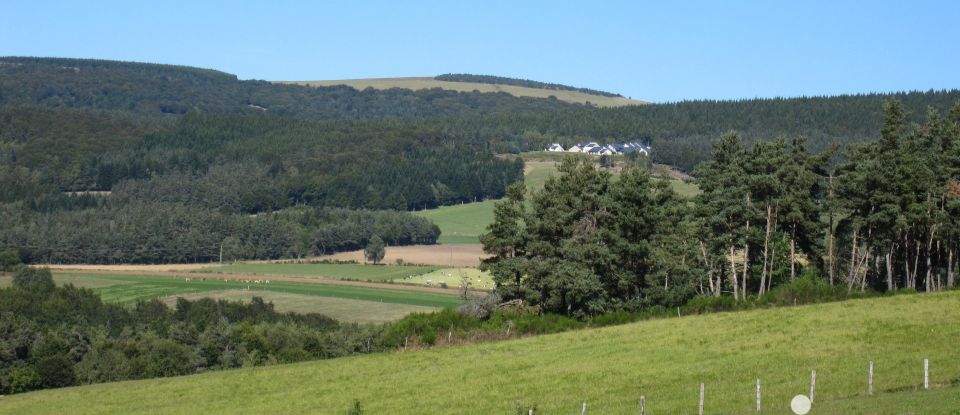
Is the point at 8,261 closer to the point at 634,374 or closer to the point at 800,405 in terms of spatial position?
the point at 634,374

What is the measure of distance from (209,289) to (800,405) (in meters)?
99.6

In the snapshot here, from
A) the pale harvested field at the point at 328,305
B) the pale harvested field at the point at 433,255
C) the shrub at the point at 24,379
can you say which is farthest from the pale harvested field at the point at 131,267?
the shrub at the point at 24,379

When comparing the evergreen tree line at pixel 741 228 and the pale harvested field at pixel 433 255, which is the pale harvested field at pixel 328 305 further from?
the pale harvested field at pixel 433 255

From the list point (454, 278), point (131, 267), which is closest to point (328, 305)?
point (454, 278)

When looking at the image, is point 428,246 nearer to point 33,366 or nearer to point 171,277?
point 171,277

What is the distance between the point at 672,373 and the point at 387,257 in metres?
125

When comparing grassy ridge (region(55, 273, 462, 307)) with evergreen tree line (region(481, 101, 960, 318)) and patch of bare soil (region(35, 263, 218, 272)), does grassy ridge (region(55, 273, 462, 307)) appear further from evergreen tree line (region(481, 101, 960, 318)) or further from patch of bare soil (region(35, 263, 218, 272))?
evergreen tree line (region(481, 101, 960, 318))

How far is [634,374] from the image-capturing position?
Result: 145 feet

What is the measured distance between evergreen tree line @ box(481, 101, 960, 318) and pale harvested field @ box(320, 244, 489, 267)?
73.9m

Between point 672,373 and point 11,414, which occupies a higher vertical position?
point 672,373

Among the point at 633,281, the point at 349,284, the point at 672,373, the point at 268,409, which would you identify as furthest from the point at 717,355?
the point at 349,284

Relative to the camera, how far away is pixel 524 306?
72.3 metres

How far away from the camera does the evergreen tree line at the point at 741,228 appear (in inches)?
2719

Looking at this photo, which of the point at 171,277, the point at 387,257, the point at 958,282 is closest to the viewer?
the point at 958,282
